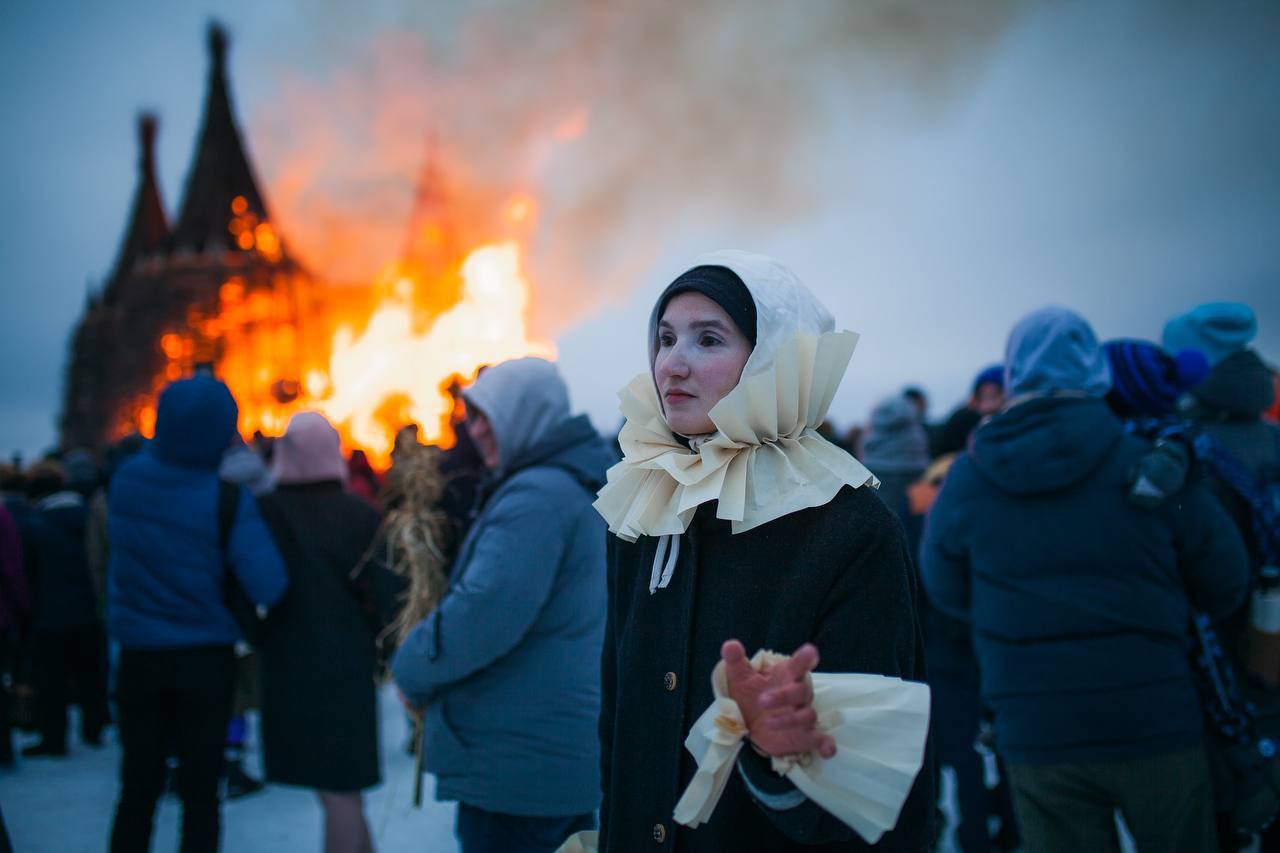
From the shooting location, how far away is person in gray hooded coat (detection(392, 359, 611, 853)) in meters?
2.60

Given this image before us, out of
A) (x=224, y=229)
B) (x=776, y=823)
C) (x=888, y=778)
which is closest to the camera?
(x=888, y=778)

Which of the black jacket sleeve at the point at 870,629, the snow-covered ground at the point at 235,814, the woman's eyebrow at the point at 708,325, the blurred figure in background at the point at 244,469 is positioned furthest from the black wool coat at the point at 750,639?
the blurred figure in background at the point at 244,469

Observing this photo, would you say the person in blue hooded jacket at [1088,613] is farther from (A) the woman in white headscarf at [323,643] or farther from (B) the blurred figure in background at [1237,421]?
(A) the woman in white headscarf at [323,643]

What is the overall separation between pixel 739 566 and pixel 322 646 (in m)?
2.64

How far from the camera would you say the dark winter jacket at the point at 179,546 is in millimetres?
3457

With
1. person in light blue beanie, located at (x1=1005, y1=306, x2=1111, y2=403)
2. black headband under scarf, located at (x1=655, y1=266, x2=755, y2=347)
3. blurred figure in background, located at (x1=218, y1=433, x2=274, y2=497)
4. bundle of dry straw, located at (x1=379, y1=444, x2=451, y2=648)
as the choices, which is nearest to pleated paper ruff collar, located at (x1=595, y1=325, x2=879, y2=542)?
black headband under scarf, located at (x1=655, y1=266, x2=755, y2=347)

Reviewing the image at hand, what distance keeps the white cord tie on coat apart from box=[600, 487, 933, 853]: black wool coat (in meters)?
0.02

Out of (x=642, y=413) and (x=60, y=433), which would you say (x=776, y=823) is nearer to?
(x=642, y=413)

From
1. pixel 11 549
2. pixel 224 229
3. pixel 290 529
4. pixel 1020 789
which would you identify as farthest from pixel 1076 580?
pixel 224 229

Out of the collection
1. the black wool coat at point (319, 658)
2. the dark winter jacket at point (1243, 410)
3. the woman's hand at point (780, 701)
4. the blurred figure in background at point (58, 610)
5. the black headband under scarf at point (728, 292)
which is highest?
the black headband under scarf at point (728, 292)

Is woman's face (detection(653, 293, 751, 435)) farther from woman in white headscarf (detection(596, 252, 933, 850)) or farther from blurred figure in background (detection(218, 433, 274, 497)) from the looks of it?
blurred figure in background (detection(218, 433, 274, 497))

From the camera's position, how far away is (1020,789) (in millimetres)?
2680

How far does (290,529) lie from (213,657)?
637mm

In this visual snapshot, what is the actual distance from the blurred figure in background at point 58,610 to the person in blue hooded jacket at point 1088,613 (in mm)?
6732
